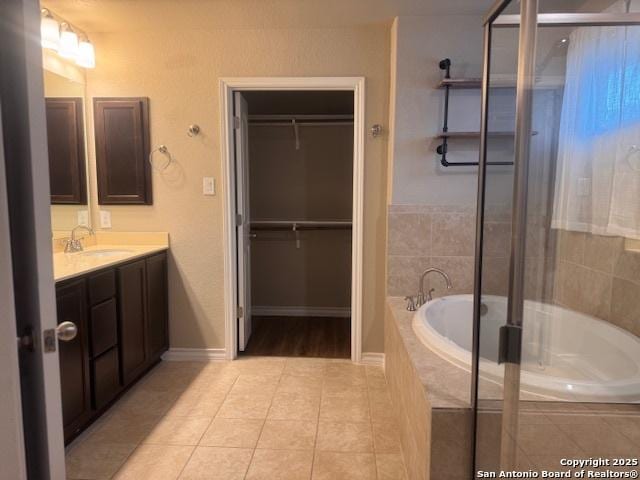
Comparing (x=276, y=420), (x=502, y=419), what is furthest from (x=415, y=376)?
(x=276, y=420)

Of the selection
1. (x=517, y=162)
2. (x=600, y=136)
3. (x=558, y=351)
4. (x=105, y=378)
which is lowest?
(x=105, y=378)

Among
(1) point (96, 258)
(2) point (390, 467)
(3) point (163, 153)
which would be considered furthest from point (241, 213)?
(2) point (390, 467)

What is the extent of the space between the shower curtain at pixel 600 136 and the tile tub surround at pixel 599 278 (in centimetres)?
7

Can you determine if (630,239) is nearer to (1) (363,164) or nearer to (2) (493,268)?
(2) (493,268)

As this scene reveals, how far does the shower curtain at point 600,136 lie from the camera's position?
1.59m

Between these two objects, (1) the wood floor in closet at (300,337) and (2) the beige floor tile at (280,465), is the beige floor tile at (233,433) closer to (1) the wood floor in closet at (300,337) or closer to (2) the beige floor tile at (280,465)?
(2) the beige floor tile at (280,465)

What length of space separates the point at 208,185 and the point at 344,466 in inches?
79.9

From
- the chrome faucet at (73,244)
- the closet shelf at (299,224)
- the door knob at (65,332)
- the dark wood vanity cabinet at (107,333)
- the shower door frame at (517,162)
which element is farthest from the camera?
the closet shelf at (299,224)

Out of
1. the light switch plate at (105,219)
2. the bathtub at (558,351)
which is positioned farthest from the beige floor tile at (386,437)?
the light switch plate at (105,219)

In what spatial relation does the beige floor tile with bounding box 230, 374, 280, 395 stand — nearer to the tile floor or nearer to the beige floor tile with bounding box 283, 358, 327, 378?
the tile floor

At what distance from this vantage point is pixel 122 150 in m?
2.80

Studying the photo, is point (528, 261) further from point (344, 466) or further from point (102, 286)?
point (102, 286)

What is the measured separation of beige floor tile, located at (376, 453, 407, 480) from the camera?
1.71 metres

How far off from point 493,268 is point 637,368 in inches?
31.3
